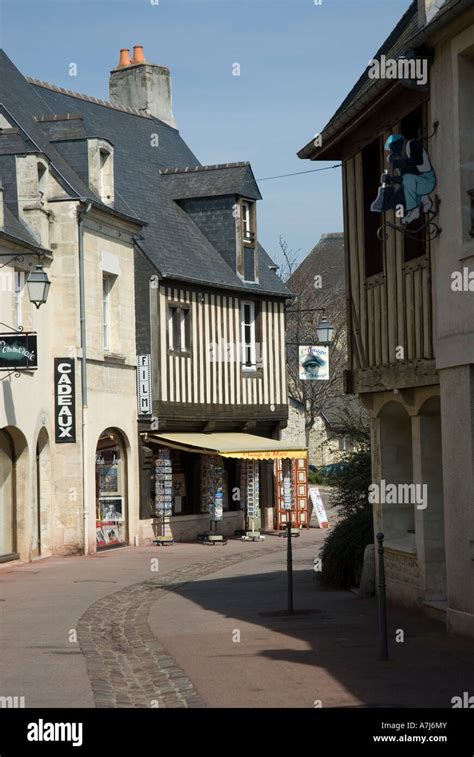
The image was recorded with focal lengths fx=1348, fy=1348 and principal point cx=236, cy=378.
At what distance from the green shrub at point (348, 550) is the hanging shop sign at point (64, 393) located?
29.2ft

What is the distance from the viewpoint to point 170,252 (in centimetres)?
3009

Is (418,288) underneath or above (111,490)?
above

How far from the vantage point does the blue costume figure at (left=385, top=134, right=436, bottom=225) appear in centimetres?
1224

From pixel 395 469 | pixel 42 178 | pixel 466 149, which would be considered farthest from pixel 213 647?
pixel 42 178

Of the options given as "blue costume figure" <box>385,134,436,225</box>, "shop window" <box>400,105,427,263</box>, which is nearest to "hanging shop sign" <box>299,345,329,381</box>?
"shop window" <box>400,105,427,263</box>

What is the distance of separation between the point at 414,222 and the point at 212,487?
1766 cm

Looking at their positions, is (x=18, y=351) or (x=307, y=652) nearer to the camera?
(x=307, y=652)

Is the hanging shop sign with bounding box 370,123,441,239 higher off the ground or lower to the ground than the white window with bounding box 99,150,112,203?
lower

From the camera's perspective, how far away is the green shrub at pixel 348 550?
1661 centimetres

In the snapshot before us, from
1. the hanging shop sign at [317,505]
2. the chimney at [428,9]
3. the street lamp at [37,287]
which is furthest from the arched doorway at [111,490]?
the chimney at [428,9]

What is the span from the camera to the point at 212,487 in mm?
30516

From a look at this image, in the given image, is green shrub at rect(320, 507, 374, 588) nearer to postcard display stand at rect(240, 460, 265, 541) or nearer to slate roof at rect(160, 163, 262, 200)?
postcard display stand at rect(240, 460, 265, 541)

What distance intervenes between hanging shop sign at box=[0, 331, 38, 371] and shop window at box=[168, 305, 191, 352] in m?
7.88

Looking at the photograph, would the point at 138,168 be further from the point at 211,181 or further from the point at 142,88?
the point at 142,88
